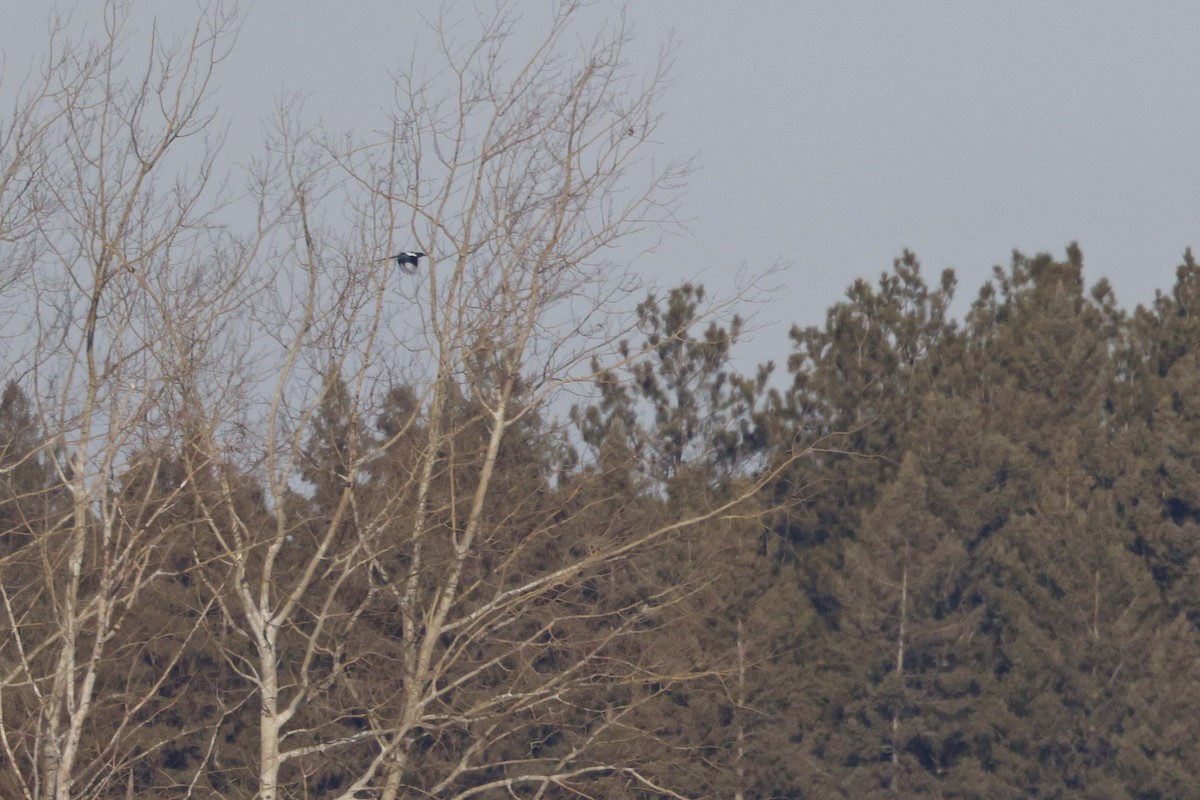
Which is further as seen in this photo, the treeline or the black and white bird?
the treeline

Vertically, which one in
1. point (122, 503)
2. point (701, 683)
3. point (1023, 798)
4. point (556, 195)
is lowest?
point (1023, 798)

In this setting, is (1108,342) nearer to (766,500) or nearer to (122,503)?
(766,500)

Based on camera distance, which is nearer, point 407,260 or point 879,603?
point 407,260

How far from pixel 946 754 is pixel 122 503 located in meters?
17.1

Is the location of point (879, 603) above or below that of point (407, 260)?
below

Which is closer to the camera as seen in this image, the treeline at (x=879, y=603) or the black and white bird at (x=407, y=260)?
the black and white bird at (x=407, y=260)

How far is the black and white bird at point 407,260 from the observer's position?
8.10m

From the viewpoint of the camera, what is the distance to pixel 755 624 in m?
23.2

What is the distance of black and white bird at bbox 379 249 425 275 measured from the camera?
8.10 meters

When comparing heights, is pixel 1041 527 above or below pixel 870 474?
below

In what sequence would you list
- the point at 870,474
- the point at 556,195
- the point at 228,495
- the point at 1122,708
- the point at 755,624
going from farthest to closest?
the point at 870,474 → the point at 755,624 → the point at 1122,708 → the point at 556,195 → the point at 228,495

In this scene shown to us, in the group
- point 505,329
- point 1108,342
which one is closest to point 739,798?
point 1108,342

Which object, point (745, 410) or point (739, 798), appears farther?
point (745, 410)

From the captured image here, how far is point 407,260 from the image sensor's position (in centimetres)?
810
